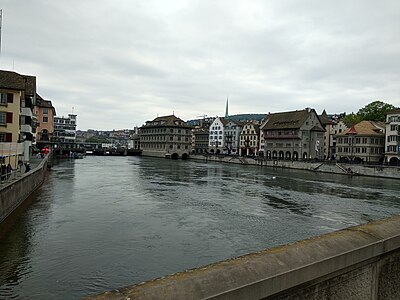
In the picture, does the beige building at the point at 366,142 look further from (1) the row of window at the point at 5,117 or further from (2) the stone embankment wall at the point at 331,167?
(1) the row of window at the point at 5,117

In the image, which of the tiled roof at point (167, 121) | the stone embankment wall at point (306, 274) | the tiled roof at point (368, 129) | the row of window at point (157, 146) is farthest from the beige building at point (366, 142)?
the stone embankment wall at point (306, 274)

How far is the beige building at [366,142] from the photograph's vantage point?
248 feet

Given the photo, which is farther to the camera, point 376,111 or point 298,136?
point 376,111

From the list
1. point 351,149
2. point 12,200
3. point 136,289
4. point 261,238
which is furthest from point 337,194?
point 351,149

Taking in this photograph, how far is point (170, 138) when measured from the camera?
116 metres

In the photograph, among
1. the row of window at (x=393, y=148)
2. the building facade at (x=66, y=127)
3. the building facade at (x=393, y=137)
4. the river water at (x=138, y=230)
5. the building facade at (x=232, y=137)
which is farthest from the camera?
the building facade at (x=66, y=127)

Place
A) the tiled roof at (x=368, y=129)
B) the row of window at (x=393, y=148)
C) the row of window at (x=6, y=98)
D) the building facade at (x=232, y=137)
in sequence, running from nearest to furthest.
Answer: the row of window at (x=6, y=98) → the row of window at (x=393, y=148) → the tiled roof at (x=368, y=129) → the building facade at (x=232, y=137)

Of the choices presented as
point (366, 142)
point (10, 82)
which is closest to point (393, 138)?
point (366, 142)

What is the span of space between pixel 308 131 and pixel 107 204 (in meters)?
70.8

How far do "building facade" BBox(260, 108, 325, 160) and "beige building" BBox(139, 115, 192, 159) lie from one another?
33.5 meters

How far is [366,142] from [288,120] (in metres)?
21.0

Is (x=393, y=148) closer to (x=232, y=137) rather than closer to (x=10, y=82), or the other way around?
(x=232, y=137)

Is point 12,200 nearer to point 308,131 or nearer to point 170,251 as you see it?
point 170,251

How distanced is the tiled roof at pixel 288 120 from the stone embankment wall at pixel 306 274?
84458 millimetres
